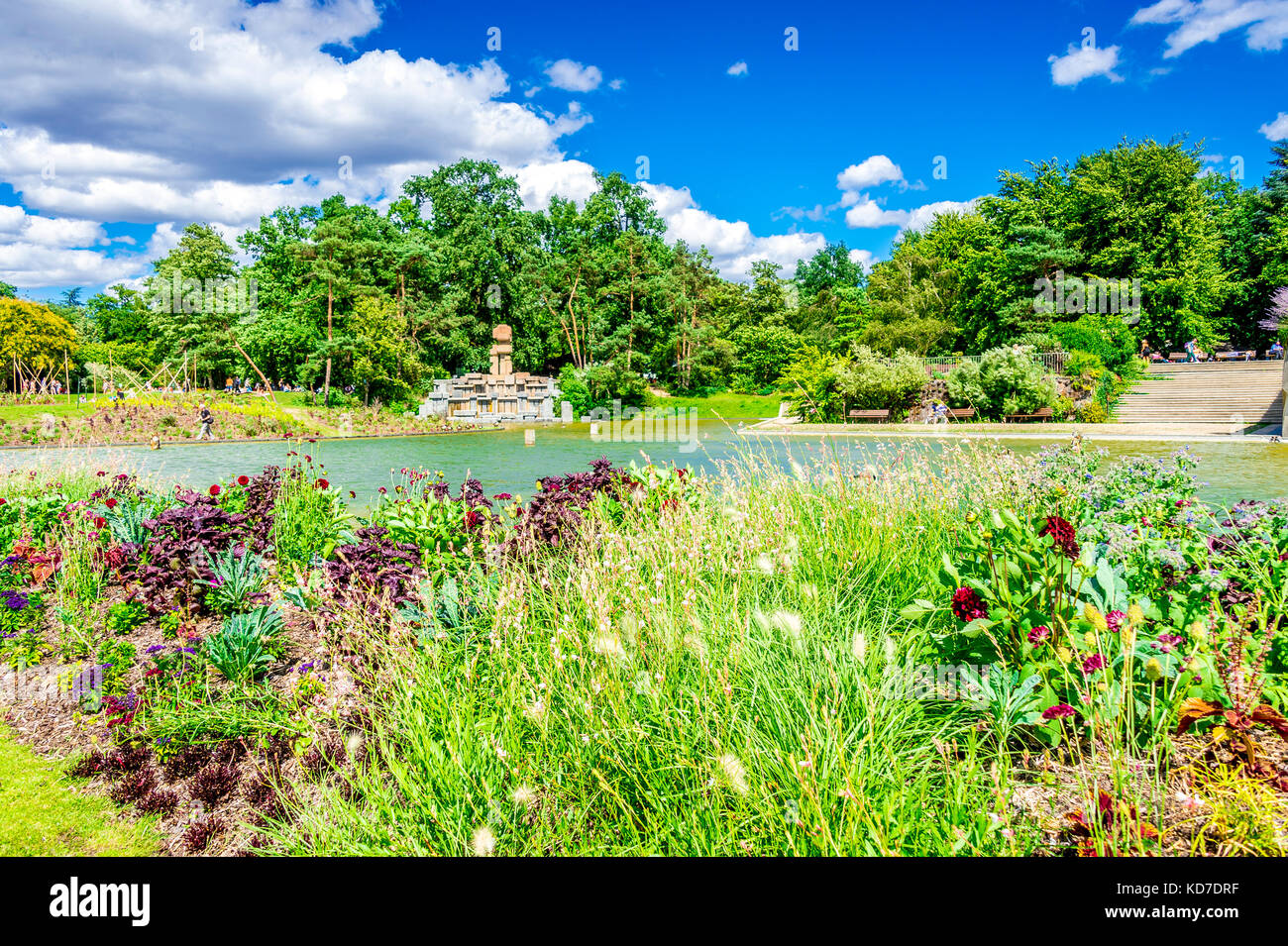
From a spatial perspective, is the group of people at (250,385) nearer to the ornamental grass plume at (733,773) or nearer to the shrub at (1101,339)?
the shrub at (1101,339)

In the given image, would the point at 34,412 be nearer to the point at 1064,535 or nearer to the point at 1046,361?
the point at 1064,535

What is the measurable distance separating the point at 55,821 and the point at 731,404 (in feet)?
123

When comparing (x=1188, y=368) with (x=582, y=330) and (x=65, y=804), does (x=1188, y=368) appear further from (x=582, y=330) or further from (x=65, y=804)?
(x=65, y=804)

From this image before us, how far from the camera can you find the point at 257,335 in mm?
→ 34625

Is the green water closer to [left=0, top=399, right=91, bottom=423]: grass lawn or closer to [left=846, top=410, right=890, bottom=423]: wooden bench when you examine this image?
[left=0, top=399, right=91, bottom=423]: grass lawn

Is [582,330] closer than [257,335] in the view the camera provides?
No

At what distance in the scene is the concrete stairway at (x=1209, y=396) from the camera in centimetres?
2355

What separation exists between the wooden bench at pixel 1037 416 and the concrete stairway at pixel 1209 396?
2.93m

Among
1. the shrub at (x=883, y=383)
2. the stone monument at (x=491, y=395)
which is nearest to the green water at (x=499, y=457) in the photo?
the shrub at (x=883, y=383)

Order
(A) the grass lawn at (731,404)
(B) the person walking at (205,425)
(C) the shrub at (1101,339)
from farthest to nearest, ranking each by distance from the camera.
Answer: (A) the grass lawn at (731,404) → (C) the shrub at (1101,339) → (B) the person walking at (205,425)

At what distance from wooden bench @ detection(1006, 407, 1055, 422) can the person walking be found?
84.0 ft
